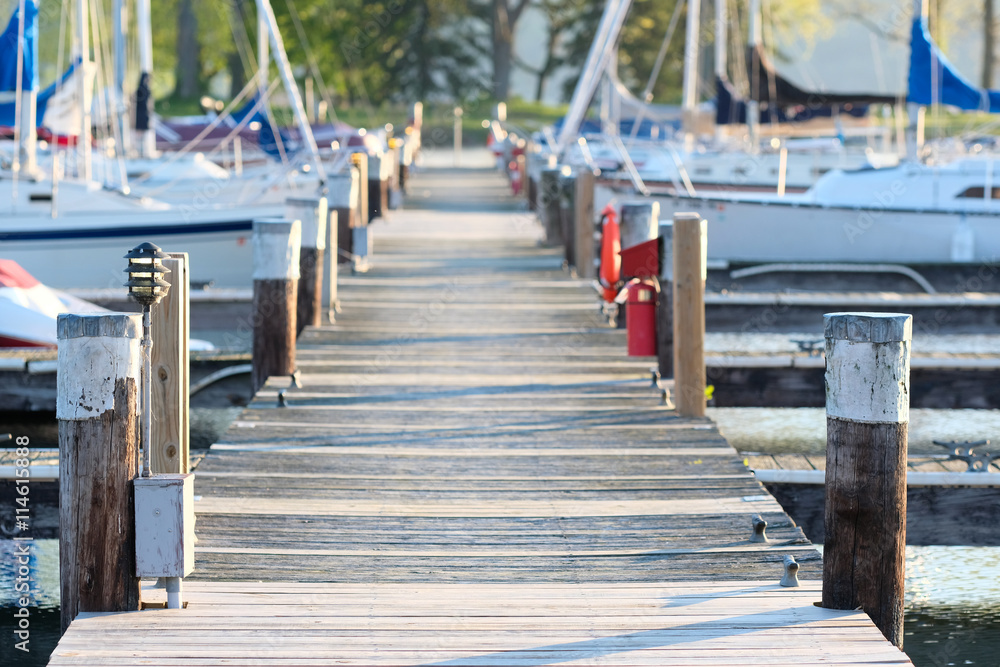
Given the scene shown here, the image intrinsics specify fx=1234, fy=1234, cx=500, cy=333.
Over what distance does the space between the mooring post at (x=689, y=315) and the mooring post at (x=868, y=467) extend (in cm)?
304

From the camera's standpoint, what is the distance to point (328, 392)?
27.6 feet

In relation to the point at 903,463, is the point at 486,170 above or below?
above

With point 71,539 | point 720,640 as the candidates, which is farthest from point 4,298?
point 720,640

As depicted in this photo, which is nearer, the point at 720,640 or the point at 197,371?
the point at 720,640

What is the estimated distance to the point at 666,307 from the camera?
351 inches

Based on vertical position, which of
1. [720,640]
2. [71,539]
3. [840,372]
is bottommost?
[720,640]

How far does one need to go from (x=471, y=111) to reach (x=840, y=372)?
5457 cm

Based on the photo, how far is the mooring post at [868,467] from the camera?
4695mm

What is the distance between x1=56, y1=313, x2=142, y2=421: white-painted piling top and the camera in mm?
4449

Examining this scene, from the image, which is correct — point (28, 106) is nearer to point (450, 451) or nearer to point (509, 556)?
point (450, 451)

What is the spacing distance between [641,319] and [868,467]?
186 inches

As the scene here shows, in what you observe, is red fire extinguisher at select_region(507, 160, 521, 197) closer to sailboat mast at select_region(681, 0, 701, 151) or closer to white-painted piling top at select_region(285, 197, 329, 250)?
sailboat mast at select_region(681, 0, 701, 151)

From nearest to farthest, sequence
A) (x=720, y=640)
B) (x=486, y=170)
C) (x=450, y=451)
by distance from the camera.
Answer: (x=720, y=640) → (x=450, y=451) → (x=486, y=170)

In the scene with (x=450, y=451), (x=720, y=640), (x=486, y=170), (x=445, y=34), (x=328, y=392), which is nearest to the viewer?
(x=720, y=640)
